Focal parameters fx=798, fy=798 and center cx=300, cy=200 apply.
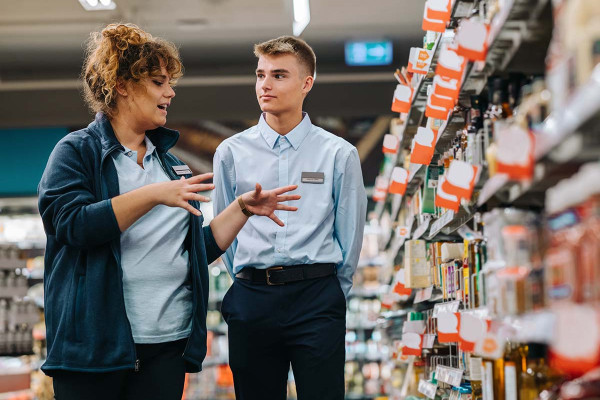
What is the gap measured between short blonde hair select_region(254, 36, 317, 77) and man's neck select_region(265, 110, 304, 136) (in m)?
0.29

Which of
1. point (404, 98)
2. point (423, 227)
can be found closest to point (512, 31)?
point (423, 227)

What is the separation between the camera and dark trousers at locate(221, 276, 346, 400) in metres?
3.14

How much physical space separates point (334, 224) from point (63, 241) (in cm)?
134

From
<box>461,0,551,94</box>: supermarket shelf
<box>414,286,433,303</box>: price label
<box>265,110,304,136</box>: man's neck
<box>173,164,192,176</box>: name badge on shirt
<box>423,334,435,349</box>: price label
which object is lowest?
<box>423,334,435,349</box>: price label

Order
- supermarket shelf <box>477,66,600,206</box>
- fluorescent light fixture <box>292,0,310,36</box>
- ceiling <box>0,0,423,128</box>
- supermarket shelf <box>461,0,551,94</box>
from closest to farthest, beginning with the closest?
supermarket shelf <box>477,66,600,206</box> < supermarket shelf <box>461,0,551,94</box> < fluorescent light fixture <box>292,0,310,36</box> < ceiling <box>0,0,423,128</box>

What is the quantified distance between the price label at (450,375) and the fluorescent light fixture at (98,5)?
15.7ft

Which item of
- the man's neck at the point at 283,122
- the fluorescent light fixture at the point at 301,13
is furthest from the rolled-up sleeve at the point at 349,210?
the fluorescent light fixture at the point at 301,13

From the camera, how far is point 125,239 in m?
2.57

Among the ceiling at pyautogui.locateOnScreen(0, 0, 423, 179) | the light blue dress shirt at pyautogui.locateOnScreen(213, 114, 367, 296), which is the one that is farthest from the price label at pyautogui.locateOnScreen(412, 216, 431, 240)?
the ceiling at pyautogui.locateOnScreen(0, 0, 423, 179)

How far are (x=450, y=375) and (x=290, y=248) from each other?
0.91m

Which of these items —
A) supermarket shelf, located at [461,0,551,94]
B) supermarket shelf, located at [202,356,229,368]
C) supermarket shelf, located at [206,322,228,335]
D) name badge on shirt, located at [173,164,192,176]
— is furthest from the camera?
supermarket shelf, located at [206,322,228,335]

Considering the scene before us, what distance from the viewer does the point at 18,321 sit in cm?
457

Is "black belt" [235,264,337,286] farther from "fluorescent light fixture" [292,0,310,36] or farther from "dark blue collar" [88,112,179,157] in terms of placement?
"fluorescent light fixture" [292,0,310,36]

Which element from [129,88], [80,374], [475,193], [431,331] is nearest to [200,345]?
[80,374]
